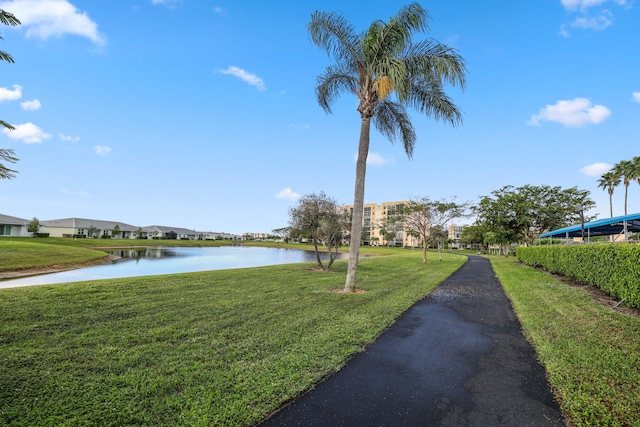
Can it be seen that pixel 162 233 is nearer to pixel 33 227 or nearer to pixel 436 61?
pixel 33 227

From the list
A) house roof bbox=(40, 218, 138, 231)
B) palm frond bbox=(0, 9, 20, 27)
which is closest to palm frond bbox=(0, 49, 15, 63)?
palm frond bbox=(0, 9, 20, 27)

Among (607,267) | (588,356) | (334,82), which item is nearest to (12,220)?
(334,82)

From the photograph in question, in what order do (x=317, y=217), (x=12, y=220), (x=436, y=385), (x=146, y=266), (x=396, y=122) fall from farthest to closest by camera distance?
(x=12, y=220) < (x=146, y=266) < (x=317, y=217) < (x=396, y=122) < (x=436, y=385)

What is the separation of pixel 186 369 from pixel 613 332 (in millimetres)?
7537

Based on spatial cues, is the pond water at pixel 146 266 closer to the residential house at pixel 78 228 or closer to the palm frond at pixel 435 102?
the palm frond at pixel 435 102

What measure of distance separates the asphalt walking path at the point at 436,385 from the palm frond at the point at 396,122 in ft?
25.3

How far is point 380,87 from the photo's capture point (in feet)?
30.2

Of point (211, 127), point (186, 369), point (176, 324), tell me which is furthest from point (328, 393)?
point (211, 127)

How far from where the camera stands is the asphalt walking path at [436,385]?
9.78 feet

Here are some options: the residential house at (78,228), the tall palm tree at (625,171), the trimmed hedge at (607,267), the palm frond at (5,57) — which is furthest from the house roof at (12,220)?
the tall palm tree at (625,171)

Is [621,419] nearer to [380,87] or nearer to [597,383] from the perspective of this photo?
[597,383]

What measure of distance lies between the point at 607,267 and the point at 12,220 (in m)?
79.0

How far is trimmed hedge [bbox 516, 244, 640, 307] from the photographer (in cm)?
771

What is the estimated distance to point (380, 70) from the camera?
9258mm
